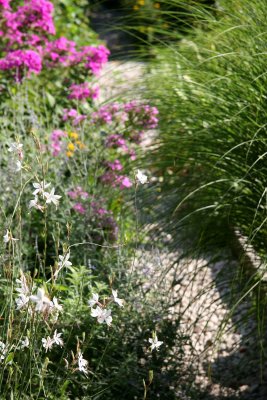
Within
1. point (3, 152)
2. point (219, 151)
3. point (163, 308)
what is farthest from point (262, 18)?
point (3, 152)

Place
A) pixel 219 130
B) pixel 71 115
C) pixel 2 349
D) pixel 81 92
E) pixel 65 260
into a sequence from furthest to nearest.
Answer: pixel 81 92 → pixel 71 115 → pixel 219 130 → pixel 2 349 → pixel 65 260

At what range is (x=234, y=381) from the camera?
3.95 metres

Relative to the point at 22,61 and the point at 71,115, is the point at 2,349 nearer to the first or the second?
Result: the point at 71,115

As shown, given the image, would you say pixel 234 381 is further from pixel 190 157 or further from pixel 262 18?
pixel 262 18

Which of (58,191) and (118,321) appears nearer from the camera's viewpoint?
(118,321)

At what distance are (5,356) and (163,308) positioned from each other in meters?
1.16

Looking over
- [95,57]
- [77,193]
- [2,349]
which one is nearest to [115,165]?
[77,193]

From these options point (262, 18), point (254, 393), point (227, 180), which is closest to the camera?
point (227, 180)

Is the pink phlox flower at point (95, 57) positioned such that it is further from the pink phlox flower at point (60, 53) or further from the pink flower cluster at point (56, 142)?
the pink flower cluster at point (56, 142)

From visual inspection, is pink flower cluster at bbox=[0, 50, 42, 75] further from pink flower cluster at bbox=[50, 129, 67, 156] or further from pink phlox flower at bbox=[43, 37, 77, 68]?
pink flower cluster at bbox=[50, 129, 67, 156]

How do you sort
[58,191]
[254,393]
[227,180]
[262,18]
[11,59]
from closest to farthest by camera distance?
[227,180]
[262,18]
[254,393]
[58,191]
[11,59]

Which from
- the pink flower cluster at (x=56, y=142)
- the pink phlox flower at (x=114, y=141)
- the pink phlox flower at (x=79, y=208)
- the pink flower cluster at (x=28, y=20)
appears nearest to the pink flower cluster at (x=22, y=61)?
the pink flower cluster at (x=28, y=20)

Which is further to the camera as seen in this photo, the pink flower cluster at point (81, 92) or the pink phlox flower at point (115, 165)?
the pink flower cluster at point (81, 92)

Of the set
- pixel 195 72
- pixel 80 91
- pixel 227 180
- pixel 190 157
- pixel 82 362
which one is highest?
pixel 80 91
